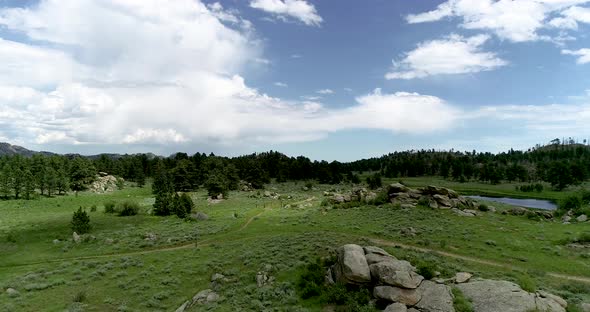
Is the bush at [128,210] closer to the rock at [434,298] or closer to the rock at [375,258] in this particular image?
the rock at [375,258]

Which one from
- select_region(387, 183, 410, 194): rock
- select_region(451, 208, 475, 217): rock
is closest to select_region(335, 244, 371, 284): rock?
select_region(451, 208, 475, 217): rock

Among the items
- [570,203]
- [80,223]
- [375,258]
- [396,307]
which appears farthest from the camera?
[570,203]

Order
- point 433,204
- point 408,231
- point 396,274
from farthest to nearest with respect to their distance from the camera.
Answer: point 433,204 → point 408,231 → point 396,274

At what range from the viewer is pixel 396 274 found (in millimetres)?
22531

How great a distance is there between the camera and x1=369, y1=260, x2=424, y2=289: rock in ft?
72.5

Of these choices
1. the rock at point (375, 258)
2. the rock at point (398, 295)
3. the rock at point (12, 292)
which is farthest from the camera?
the rock at point (12, 292)

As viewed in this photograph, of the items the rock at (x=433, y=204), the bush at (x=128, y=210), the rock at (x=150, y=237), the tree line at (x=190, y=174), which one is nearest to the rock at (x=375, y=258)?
the rock at (x=150, y=237)

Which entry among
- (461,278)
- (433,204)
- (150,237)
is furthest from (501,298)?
(150,237)

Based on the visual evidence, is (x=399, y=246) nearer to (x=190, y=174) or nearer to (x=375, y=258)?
(x=375, y=258)

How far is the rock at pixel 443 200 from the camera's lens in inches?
2403

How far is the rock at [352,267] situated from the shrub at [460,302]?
5.56 m

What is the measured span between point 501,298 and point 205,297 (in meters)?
21.2

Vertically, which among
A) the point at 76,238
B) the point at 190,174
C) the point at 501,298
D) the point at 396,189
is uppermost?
the point at 190,174

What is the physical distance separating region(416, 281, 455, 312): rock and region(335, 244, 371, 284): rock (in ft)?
12.2
